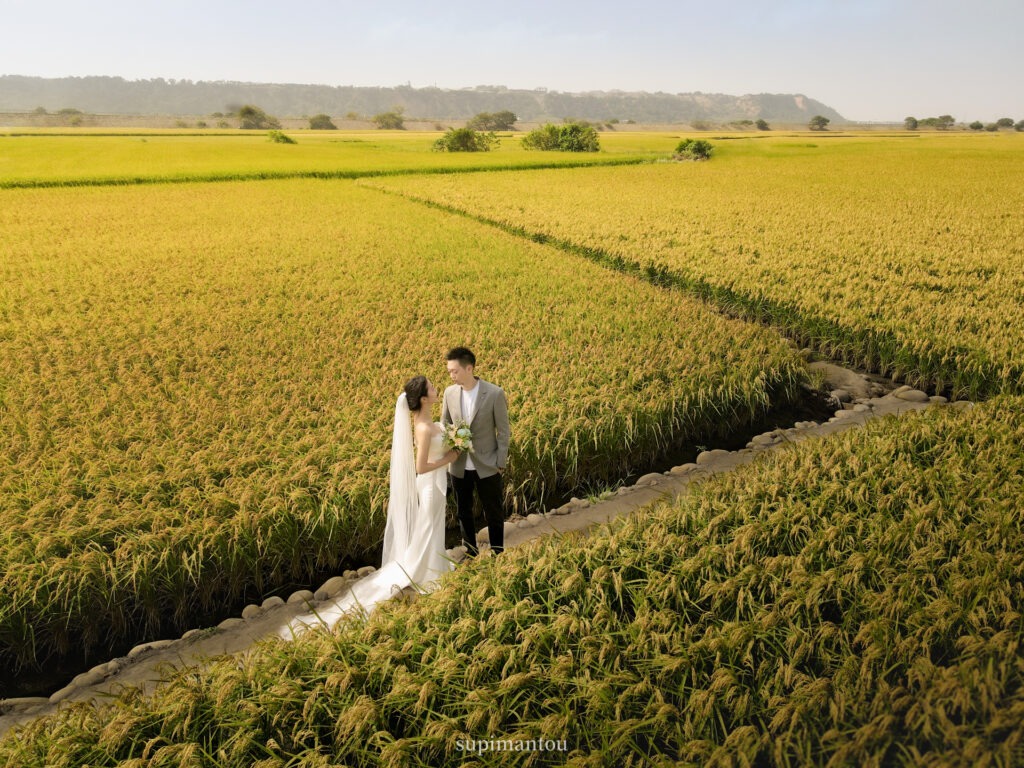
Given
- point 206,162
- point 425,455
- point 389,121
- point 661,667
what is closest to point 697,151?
point 206,162

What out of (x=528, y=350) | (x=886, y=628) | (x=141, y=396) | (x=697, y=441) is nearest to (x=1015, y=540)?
(x=886, y=628)

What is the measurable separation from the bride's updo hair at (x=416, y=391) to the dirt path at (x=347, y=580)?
56.7 inches

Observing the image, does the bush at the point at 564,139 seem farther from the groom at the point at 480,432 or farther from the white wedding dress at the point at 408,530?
the white wedding dress at the point at 408,530

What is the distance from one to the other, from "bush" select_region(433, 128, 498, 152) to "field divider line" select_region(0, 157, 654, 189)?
52.7ft

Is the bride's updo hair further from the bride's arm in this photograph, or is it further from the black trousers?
the black trousers

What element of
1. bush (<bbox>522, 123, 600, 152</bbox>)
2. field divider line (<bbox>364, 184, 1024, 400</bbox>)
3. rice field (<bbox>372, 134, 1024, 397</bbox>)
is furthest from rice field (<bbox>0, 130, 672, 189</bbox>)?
field divider line (<bbox>364, 184, 1024, 400</bbox>)

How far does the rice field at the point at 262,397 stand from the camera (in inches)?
169

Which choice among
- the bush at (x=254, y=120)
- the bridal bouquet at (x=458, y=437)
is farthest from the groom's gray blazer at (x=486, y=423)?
the bush at (x=254, y=120)

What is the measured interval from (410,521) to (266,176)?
32.2 m

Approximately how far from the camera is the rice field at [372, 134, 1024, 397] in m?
8.62

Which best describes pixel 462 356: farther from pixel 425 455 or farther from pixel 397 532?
pixel 397 532

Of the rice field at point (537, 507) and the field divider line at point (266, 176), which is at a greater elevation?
the field divider line at point (266, 176)

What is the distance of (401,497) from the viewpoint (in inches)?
172

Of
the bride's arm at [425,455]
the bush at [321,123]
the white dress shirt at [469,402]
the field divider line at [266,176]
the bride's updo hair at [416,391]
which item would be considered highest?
the bush at [321,123]
